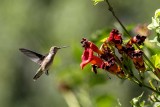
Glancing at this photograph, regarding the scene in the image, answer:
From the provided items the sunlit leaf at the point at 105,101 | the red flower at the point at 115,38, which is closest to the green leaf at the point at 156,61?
the red flower at the point at 115,38

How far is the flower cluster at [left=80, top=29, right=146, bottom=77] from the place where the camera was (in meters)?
4.14

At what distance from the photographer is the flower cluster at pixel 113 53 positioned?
163 inches

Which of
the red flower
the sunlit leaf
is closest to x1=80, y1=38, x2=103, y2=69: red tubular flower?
the red flower

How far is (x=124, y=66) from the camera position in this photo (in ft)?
13.8

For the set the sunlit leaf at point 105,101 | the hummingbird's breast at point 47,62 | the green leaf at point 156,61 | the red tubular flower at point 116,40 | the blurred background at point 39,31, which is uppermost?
the blurred background at point 39,31

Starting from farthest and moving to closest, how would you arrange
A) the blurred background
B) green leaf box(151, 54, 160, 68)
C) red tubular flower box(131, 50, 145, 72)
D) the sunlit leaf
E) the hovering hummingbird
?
the blurred background, the hovering hummingbird, the sunlit leaf, green leaf box(151, 54, 160, 68), red tubular flower box(131, 50, 145, 72)

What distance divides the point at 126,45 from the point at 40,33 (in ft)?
97.6

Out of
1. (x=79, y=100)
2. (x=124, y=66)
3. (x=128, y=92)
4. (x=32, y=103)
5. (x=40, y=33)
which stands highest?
(x=40, y=33)

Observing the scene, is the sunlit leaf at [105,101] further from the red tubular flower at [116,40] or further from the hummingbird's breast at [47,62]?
the red tubular flower at [116,40]

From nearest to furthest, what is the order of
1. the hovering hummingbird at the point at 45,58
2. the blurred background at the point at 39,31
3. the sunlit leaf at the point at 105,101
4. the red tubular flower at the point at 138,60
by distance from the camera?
1. the red tubular flower at the point at 138,60
2. the sunlit leaf at the point at 105,101
3. the hovering hummingbird at the point at 45,58
4. the blurred background at the point at 39,31

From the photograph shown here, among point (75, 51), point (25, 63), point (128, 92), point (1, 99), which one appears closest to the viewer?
point (75, 51)

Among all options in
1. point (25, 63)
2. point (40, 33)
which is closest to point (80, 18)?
point (40, 33)

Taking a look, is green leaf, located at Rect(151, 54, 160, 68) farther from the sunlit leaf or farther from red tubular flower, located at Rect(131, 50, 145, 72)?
the sunlit leaf

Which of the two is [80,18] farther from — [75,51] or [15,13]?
[75,51]
